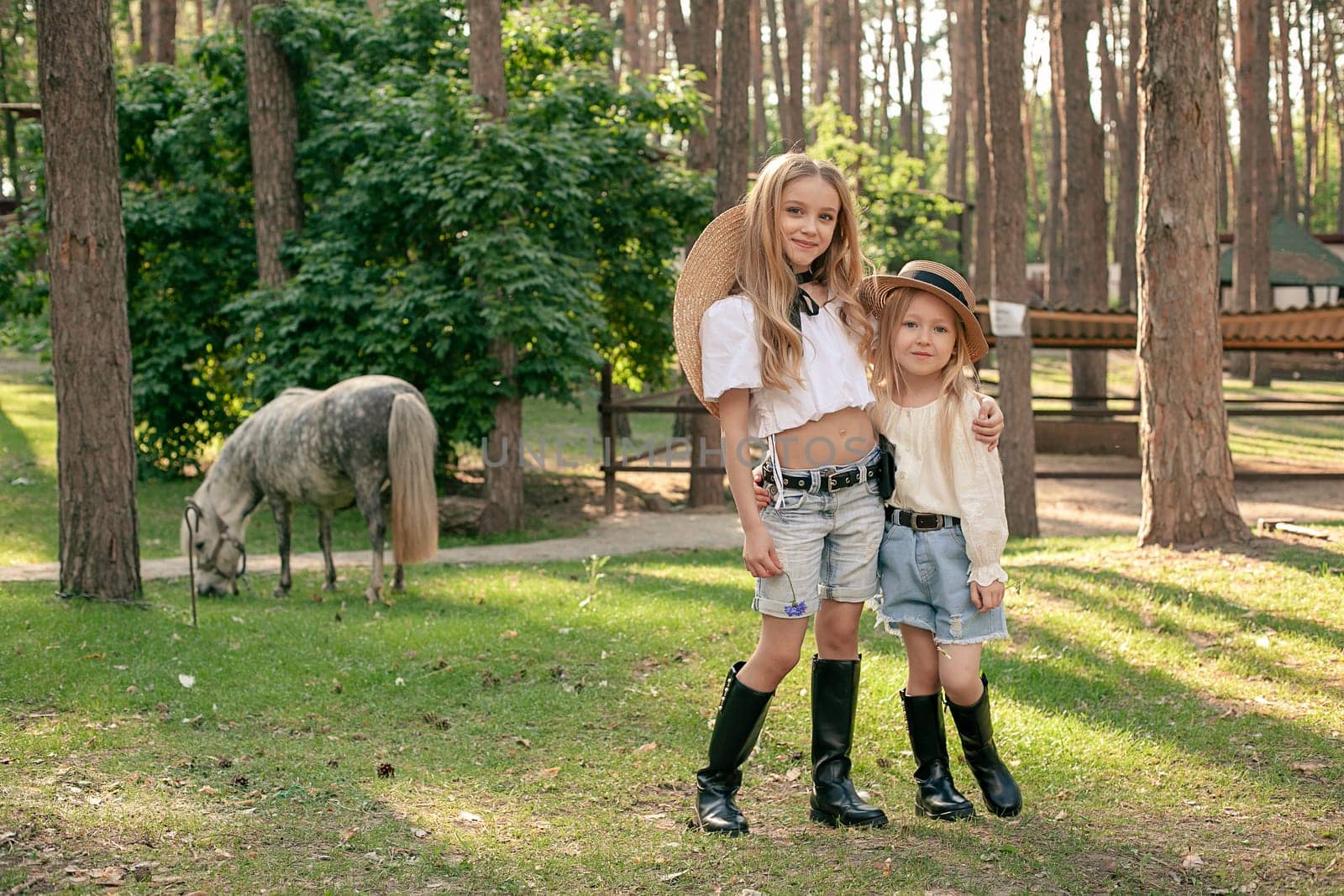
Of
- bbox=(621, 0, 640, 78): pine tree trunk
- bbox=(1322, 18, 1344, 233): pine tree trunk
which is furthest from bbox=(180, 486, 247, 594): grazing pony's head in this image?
bbox=(1322, 18, 1344, 233): pine tree trunk

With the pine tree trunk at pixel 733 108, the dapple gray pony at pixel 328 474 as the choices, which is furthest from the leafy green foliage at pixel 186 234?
the dapple gray pony at pixel 328 474

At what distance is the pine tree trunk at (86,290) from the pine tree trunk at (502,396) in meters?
6.02

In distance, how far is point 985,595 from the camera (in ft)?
11.9

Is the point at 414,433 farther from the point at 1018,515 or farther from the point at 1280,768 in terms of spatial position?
A: the point at 1018,515

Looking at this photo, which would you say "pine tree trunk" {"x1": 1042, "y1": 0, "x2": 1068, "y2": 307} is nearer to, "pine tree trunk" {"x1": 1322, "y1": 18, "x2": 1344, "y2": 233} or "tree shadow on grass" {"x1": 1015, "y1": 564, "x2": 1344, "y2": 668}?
"pine tree trunk" {"x1": 1322, "y1": 18, "x2": 1344, "y2": 233}

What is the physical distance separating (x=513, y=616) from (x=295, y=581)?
9.12ft

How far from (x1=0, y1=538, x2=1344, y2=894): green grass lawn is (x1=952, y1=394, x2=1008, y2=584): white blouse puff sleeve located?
0.85m

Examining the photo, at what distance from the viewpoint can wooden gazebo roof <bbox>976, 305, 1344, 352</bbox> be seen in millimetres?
14609

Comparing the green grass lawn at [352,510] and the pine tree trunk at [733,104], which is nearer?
the green grass lawn at [352,510]

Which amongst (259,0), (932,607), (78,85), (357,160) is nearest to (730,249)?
(932,607)

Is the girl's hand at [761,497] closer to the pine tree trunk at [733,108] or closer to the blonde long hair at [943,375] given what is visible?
the blonde long hair at [943,375]

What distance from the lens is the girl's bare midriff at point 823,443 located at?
3590mm

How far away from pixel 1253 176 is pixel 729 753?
80.5 feet

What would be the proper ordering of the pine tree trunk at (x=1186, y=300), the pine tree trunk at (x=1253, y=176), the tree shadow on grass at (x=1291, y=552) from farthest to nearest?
the pine tree trunk at (x=1253, y=176) < the pine tree trunk at (x=1186, y=300) < the tree shadow on grass at (x=1291, y=552)
